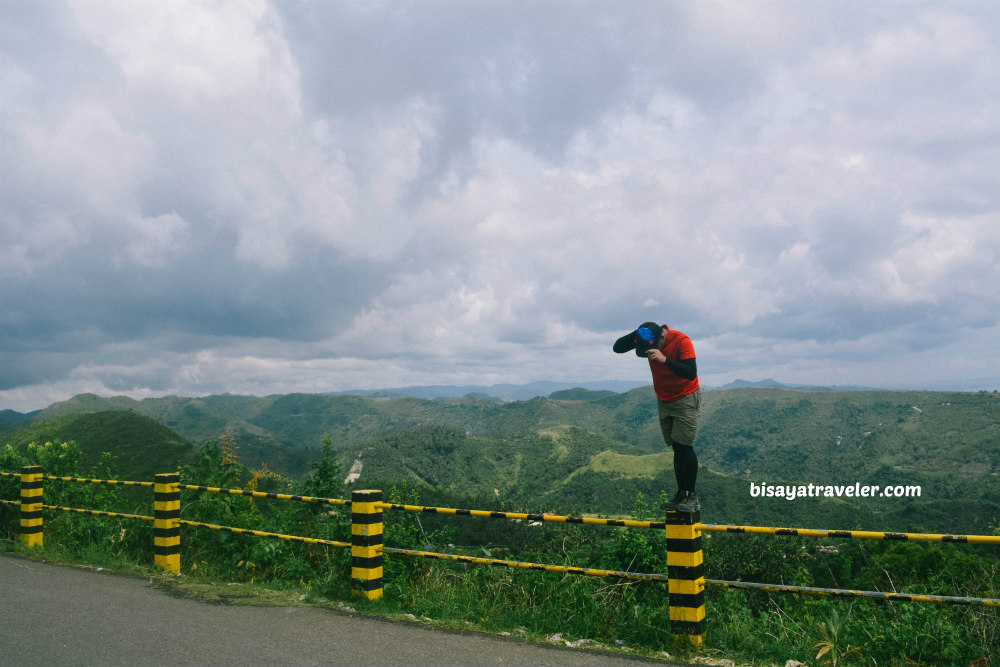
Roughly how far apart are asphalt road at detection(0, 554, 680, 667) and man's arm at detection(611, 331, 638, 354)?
8.66 feet

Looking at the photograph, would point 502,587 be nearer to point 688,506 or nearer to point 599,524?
point 599,524

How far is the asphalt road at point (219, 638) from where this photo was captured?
208 inches

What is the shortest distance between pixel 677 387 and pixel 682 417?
279 millimetres

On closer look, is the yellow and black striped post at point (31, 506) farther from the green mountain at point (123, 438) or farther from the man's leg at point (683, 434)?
the green mountain at point (123, 438)

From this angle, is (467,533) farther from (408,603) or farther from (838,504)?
(838,504)

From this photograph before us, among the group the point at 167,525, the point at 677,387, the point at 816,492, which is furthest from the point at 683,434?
the point at 816,492

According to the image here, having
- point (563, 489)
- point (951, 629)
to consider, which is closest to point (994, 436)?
point (563, 489)

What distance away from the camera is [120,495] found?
1233 cm

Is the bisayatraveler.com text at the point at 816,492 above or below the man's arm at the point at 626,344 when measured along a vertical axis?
below

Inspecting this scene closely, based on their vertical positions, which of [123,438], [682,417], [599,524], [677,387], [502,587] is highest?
[677,387]

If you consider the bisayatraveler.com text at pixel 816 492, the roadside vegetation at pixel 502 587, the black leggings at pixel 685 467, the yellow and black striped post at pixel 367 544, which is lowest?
the bisayatraveler.com text at pixel 816 492

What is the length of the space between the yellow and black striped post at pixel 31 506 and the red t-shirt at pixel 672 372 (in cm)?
1003

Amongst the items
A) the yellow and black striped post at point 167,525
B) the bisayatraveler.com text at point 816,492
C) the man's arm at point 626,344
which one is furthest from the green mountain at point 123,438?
the man's arm at point 626,344

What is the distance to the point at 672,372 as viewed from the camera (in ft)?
19.8
